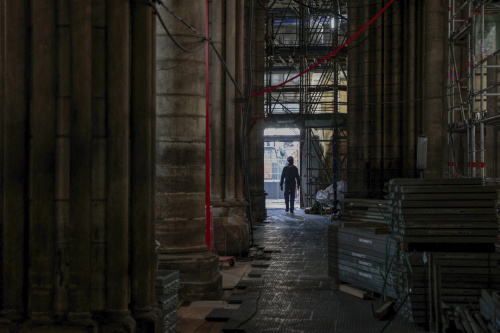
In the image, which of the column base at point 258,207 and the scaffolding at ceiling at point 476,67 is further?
the column base at point 258,207

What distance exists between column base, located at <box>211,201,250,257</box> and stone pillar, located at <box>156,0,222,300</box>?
400 cm

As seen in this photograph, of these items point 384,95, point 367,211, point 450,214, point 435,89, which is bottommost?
point 367,211

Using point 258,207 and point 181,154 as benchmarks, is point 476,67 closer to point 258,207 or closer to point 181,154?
point 181,154

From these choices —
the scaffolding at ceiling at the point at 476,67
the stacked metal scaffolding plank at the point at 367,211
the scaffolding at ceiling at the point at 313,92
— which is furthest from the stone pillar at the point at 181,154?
the scaffolding at ceiling at the point at 313,92

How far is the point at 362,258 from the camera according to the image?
30.2ft

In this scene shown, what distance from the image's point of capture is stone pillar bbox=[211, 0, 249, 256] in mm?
13219

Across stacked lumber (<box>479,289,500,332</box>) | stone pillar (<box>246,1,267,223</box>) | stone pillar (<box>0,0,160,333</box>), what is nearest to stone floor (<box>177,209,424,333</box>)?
stacked lumber (<box>479,289,500,332</box>)

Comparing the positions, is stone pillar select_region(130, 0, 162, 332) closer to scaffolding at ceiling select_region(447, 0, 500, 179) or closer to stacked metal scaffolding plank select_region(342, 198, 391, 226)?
stacked metal scaffolding plank select_region(342, 198, 391, 226)

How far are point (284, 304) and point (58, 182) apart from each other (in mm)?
4522

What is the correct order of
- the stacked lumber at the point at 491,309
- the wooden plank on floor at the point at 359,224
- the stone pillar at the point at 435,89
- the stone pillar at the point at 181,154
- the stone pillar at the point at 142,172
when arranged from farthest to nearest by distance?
the stone pillar at the point at 435,89
the wooden plank on floor at the point at 359,224
the stone pillar at the point at 181,154
the stacked lumber at the point at 491,309
the stone pillar at the point at 142,172

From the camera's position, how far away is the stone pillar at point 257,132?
20.9 meters

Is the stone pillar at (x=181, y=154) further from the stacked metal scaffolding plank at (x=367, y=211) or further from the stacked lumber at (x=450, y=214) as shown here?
the stacked lumber at (x=450, y=214)

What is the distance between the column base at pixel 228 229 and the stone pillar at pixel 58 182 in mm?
7831

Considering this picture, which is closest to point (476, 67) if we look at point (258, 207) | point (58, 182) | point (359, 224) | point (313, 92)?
point (359, 224)
